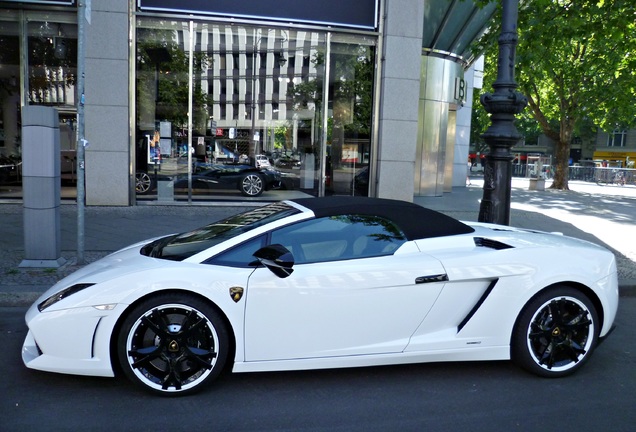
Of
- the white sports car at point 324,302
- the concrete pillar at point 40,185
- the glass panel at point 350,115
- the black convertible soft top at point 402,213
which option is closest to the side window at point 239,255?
the white sports car at point 324,302

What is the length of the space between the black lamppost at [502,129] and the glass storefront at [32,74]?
29.7 ft

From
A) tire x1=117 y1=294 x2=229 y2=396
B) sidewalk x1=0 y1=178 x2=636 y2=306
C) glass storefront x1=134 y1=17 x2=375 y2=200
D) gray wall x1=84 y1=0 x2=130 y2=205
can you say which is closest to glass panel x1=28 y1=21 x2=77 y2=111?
gray wall x1=84 y1=0 x2=130 y2=205

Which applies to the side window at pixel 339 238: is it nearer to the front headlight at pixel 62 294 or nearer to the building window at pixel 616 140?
the front headlight at pixel 62 294

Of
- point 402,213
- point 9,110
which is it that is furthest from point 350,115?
point 402,213

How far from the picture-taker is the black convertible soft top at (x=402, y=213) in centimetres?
416

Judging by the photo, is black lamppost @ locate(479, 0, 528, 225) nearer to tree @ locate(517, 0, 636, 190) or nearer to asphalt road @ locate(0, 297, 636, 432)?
asphalt road @ locate(0, 297, 636, 432)

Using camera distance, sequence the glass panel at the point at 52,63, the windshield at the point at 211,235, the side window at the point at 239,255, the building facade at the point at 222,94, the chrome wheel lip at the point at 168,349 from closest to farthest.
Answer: the chrome wheel lip at the point at 168,349 → the side window at the point at 239,255 → the windshield at the point at 211,235 → the building facade at the point at 222,94 → the glass panel at the point at 52,63

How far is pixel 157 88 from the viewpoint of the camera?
1246 centimetres

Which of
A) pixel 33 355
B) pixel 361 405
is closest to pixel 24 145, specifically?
pixel 33 355

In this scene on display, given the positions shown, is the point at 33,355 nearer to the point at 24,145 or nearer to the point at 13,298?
the point at 13,298

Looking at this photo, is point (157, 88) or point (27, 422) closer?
point (27, 422)

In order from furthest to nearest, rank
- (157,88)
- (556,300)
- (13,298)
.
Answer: (157,88), (13,298), (556,300)

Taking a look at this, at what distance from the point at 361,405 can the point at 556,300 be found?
165 centimetres

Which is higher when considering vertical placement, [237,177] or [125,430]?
[237,177]
